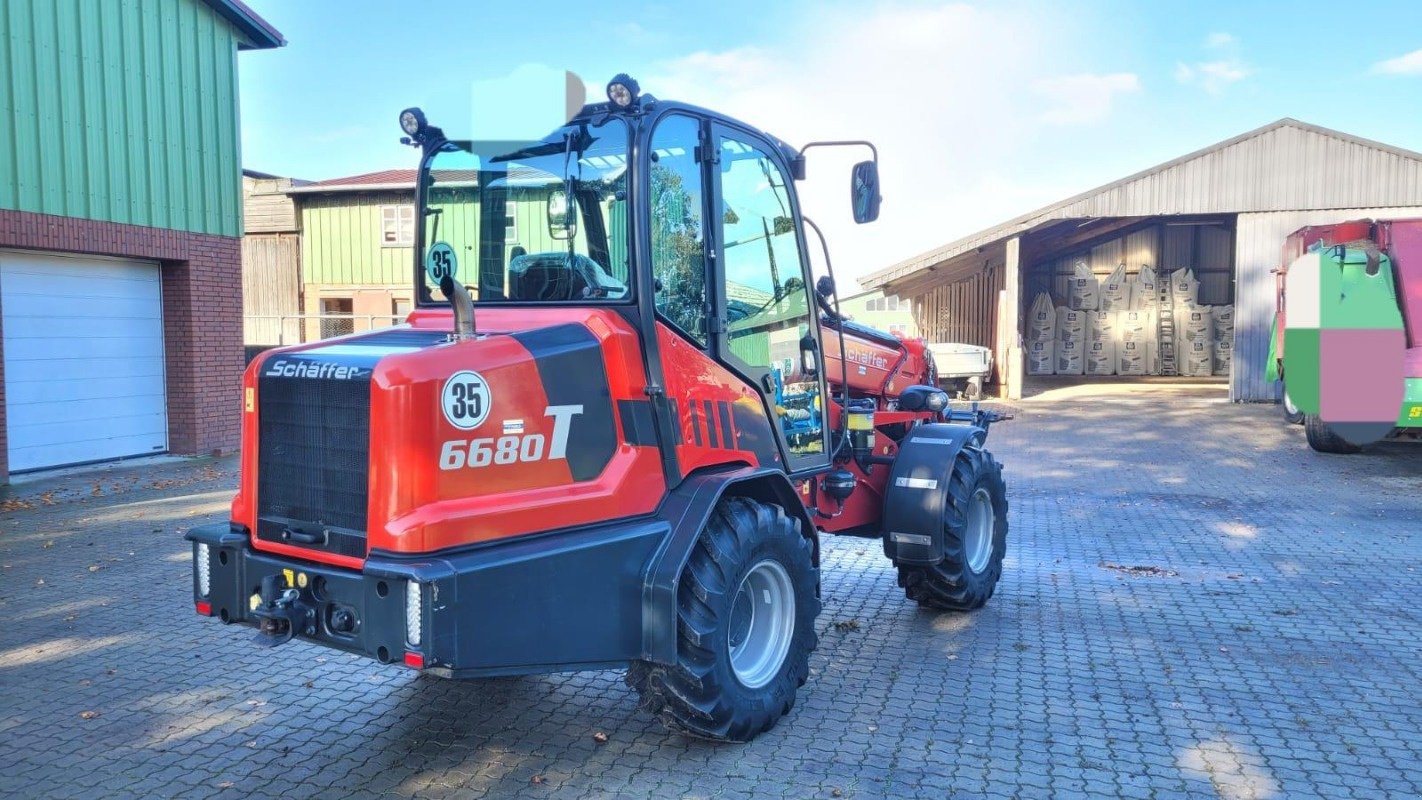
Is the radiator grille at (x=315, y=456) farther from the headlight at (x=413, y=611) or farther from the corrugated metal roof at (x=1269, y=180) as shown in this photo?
the corrugated metal roof at (x=1269, y=180)

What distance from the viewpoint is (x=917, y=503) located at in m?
5.94

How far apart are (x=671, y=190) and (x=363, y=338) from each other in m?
1.45

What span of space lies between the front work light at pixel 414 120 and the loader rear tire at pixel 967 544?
11.6 feet

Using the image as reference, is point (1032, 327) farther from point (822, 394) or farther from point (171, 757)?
point (171, 757)

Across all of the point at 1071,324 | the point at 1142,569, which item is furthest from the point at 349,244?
the point at 1142,569

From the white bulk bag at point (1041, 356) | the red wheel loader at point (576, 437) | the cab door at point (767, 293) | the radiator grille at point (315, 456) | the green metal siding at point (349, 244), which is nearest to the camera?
the red wheel loader at point (576, 437)

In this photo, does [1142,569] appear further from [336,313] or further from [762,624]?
[336,313]

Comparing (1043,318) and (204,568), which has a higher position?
(1043,318)

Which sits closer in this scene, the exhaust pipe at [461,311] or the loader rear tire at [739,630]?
the exhaust pipe at [461,311]

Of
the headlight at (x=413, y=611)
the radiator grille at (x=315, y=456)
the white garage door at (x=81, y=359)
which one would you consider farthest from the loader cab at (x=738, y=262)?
the white garage door at (x=81, y=359)

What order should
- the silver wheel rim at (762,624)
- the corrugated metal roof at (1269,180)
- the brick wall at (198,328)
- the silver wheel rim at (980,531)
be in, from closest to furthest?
the silver wheel rim at (762,624)
the silver wheel rim at (980,531)
the brick wall at (198,328)
the corrugated metal roof at (1269,180)

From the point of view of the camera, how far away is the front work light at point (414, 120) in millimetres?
4844

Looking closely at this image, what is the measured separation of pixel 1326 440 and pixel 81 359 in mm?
16172

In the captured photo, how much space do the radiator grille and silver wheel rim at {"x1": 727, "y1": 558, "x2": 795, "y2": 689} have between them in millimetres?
1723
